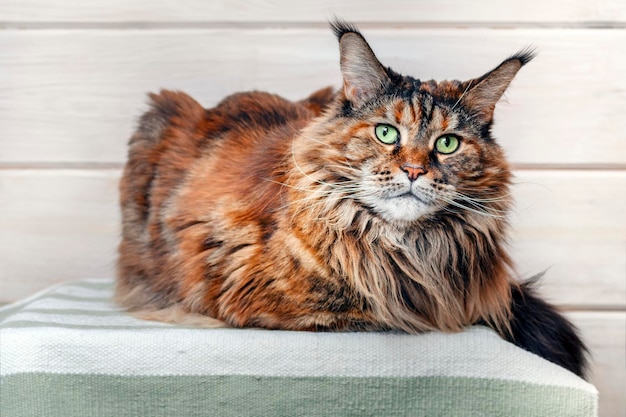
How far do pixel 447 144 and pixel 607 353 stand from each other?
1.12 meters

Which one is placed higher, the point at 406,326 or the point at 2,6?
the point at 2,6

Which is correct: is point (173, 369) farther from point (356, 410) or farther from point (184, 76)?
point (184, 76)

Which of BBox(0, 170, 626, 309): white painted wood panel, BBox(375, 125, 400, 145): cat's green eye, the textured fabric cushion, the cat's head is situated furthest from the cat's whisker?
BBox(0, 170, 626, 309): white painted wood panel

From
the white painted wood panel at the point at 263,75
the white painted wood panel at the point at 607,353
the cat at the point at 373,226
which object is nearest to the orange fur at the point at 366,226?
the cat at the point at 373,226

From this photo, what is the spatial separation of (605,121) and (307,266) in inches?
44.9

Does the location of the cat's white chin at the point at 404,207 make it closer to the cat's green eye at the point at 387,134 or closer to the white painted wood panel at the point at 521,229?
the cat's green eye at the point at 387,134

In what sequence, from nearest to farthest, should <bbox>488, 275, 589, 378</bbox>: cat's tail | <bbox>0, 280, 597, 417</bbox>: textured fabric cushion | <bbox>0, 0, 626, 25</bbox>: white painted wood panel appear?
<bbox>0, 280, 597, 417</bbox>: textured fabric cushion, <bbox>488, 275, 589, 378</bbox>: cat's tail, <bbox>0, 0, 626, 25</bbox>: white painted wood panel

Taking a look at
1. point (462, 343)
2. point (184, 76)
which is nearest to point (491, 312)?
point (462, 343)

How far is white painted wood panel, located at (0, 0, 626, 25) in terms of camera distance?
1903 mm

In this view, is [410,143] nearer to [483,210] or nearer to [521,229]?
[483,210]

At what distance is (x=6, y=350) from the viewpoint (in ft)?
3.79

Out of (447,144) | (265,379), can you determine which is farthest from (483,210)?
(265,379)

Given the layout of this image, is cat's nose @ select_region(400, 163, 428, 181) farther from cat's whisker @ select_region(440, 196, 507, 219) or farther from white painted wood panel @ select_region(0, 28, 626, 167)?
white painted wood panel @ select_region(0, 28, 626, 167)

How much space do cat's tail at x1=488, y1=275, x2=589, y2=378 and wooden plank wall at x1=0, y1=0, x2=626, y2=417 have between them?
0.53m
